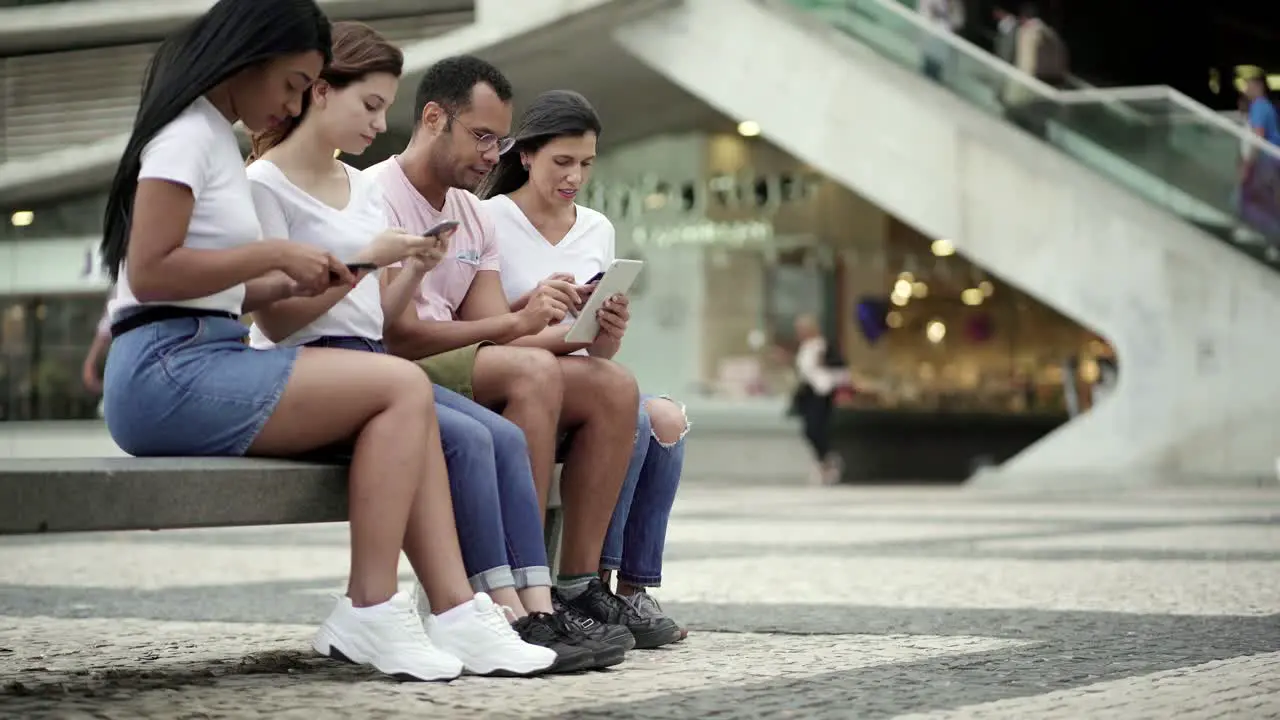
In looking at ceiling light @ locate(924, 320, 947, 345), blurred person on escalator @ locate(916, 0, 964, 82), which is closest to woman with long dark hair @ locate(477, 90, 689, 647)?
blurred person on escalator @ locate(916, 0, 964, 82)

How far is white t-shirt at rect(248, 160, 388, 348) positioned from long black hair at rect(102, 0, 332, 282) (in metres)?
0.33

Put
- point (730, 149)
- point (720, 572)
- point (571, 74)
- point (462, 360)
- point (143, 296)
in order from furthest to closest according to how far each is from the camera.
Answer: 1. point (730, 149)
2. point (571, 74)
3. point (720, 572)
4. point (462, 360)
5. point (143, 296)

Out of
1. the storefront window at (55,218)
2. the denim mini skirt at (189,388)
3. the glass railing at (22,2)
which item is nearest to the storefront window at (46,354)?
the storefront window at (55,218)

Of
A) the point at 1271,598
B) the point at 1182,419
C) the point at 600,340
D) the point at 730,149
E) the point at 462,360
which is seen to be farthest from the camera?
the point at 730,149

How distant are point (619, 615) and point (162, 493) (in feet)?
4.41

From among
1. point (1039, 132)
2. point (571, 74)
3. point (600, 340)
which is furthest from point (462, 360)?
point (571, 74)

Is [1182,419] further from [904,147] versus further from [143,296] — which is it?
[143,296]

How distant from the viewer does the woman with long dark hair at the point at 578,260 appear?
15.1 ft

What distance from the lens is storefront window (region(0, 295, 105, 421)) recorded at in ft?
59.4

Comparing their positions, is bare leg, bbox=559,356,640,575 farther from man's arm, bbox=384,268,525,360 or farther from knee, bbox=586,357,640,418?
man's arm, bbox=384,268,525,360

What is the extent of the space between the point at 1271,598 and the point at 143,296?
3.74 meters

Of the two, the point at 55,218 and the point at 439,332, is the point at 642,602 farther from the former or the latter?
the point at 55,218

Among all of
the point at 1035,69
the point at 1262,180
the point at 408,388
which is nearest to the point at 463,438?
Answer: the point at 408,388

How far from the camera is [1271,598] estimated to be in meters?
5.79
